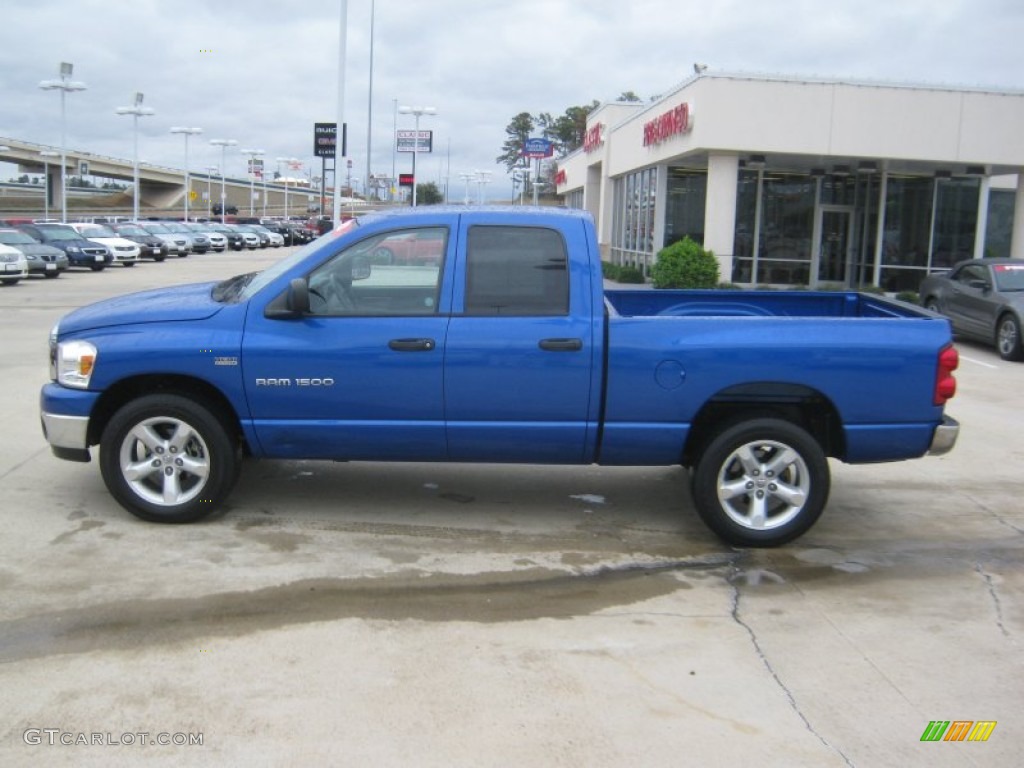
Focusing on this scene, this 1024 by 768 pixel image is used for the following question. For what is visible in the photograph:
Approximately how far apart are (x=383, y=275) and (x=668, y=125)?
20133 mm

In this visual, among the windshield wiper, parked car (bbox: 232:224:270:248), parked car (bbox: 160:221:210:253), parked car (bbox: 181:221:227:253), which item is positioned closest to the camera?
the windshield wiper

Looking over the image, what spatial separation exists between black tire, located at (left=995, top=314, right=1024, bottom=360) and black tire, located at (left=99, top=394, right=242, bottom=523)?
41.0 feet

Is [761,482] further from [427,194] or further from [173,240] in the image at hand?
[427,194]

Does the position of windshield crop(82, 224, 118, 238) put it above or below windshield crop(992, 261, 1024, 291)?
above

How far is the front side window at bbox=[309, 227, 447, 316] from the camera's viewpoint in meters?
5.86

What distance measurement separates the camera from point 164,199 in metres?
145

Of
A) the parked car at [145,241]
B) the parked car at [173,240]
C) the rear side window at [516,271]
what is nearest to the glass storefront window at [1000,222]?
the rear side window at [516,271]

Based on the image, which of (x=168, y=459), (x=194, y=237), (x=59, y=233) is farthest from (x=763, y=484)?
(x=194, y=237)

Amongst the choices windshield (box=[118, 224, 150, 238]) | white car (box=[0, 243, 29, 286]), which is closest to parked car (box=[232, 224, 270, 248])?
windshield (box=[118, 224, 150, 238])

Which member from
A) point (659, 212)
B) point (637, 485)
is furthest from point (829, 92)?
point (637, 485)

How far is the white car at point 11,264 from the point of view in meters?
25.0

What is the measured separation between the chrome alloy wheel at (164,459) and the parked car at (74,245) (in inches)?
1107

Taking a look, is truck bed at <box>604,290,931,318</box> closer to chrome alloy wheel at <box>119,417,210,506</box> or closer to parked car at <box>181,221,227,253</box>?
chrome alloy wheel at <box>119,417,210,506</box>

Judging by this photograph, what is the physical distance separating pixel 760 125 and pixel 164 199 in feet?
449
